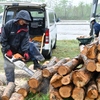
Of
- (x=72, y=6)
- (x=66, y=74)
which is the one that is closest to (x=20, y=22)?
(x=66, y=74)

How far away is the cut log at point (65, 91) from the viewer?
516 centimetres

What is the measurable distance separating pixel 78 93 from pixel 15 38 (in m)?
2.34

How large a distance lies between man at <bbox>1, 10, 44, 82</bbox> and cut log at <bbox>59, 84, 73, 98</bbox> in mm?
1649

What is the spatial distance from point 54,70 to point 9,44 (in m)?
1.53

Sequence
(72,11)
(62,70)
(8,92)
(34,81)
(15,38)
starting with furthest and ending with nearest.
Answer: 1. (72,11)
2. (15,38)
3. (8,92)
4. (34,81)
5. (62,70)

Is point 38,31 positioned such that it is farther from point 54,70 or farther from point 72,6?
point 72,6

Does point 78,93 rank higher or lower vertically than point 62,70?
lower

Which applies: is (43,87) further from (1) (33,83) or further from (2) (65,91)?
(2) (65,91)

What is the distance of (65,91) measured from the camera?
5191mm

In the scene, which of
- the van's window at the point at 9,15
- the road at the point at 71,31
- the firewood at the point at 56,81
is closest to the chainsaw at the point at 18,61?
the firewood at the point at 56,81

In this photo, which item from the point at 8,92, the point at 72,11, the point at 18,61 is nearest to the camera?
the point at 8,92

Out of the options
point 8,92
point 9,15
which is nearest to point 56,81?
point 8,92

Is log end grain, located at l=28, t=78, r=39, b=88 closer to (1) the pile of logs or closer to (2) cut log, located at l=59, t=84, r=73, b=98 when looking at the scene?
(1) the pile of logs

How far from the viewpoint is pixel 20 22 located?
6496mm
